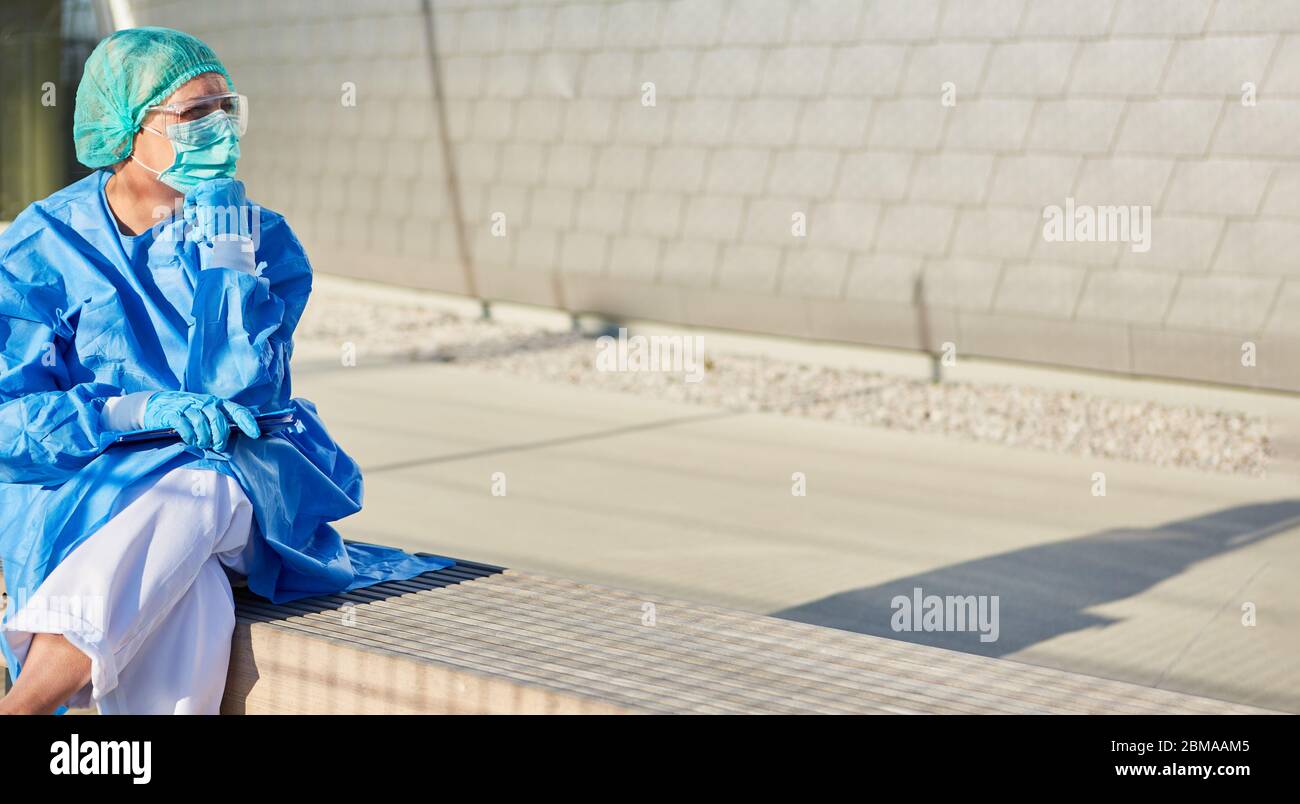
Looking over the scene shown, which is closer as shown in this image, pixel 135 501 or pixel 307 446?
pixel 135 501

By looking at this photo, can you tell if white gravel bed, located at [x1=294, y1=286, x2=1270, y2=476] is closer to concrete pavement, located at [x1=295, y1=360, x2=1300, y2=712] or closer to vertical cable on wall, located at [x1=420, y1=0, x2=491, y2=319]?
concrete pavement, located at [x1=295, y1=360, x2=1300, y2=712]

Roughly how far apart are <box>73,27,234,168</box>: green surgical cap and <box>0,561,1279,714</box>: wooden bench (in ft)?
2.97

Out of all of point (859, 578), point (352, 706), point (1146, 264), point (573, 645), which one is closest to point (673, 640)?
point (573, 645)

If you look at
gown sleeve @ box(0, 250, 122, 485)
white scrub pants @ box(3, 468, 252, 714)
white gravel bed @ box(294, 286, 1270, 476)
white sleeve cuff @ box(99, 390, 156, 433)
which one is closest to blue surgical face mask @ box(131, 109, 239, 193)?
gown sleeve @ box(0, 250, 122, 485)

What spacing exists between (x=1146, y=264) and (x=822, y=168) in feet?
7.02

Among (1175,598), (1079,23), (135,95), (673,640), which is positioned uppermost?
(1079,23)

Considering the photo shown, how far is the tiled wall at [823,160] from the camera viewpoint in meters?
7.49

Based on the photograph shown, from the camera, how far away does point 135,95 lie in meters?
2.63

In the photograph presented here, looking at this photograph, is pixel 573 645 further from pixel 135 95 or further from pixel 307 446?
pixel 135 95

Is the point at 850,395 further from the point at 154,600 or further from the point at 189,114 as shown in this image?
the point at 154,600

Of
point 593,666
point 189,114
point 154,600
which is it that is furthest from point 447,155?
point 593,666

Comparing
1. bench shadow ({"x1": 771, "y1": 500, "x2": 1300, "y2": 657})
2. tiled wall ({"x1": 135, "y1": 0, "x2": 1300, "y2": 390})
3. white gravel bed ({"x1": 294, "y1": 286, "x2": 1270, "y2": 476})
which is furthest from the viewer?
tiled wall ({"x1": 135, "y1": 0, "x2": 1300, "y2": 390})


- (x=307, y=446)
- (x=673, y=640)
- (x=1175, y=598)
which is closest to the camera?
(x=673, y=640)

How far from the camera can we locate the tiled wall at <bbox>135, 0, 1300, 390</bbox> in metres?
7.49
